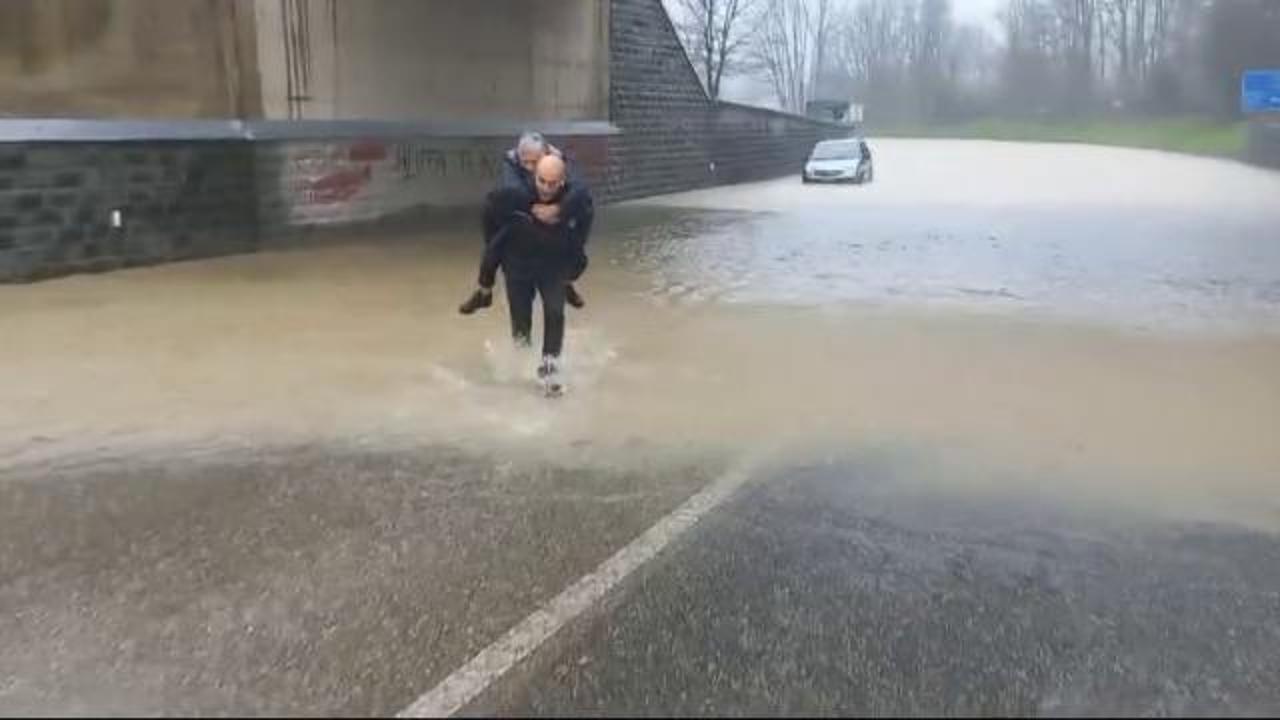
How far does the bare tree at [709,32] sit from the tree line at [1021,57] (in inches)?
748

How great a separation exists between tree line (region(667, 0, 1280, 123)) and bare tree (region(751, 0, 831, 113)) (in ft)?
0.53

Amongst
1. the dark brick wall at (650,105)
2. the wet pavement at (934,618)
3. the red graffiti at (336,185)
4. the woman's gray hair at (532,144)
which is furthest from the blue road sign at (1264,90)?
the wet pavement at (934,618)

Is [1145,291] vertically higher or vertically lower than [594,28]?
lower

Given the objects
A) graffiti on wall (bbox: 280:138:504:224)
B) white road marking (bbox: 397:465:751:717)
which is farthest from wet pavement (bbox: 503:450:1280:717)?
graffiti on wall (bbox: 280:138:504:224)

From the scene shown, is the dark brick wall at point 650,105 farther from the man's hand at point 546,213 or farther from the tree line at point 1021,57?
the tree line at point 1021,57

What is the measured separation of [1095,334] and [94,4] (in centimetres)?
1065

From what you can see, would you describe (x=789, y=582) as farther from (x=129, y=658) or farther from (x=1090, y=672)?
(x=129, y=658)

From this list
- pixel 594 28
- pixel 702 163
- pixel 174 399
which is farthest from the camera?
pixel 702 163

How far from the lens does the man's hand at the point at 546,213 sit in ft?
28.2

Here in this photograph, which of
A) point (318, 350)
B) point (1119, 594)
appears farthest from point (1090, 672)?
point (318, 350)

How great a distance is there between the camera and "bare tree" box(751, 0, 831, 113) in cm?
7988

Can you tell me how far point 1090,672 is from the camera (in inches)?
177

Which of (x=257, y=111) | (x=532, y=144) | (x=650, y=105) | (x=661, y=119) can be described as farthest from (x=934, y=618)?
(x=661, y=119)

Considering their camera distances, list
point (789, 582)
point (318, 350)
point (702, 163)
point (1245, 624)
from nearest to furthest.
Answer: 1. point (1245, 624)
2. point (789, 582)
3. point (318, 350)
4. point (702, 163)
